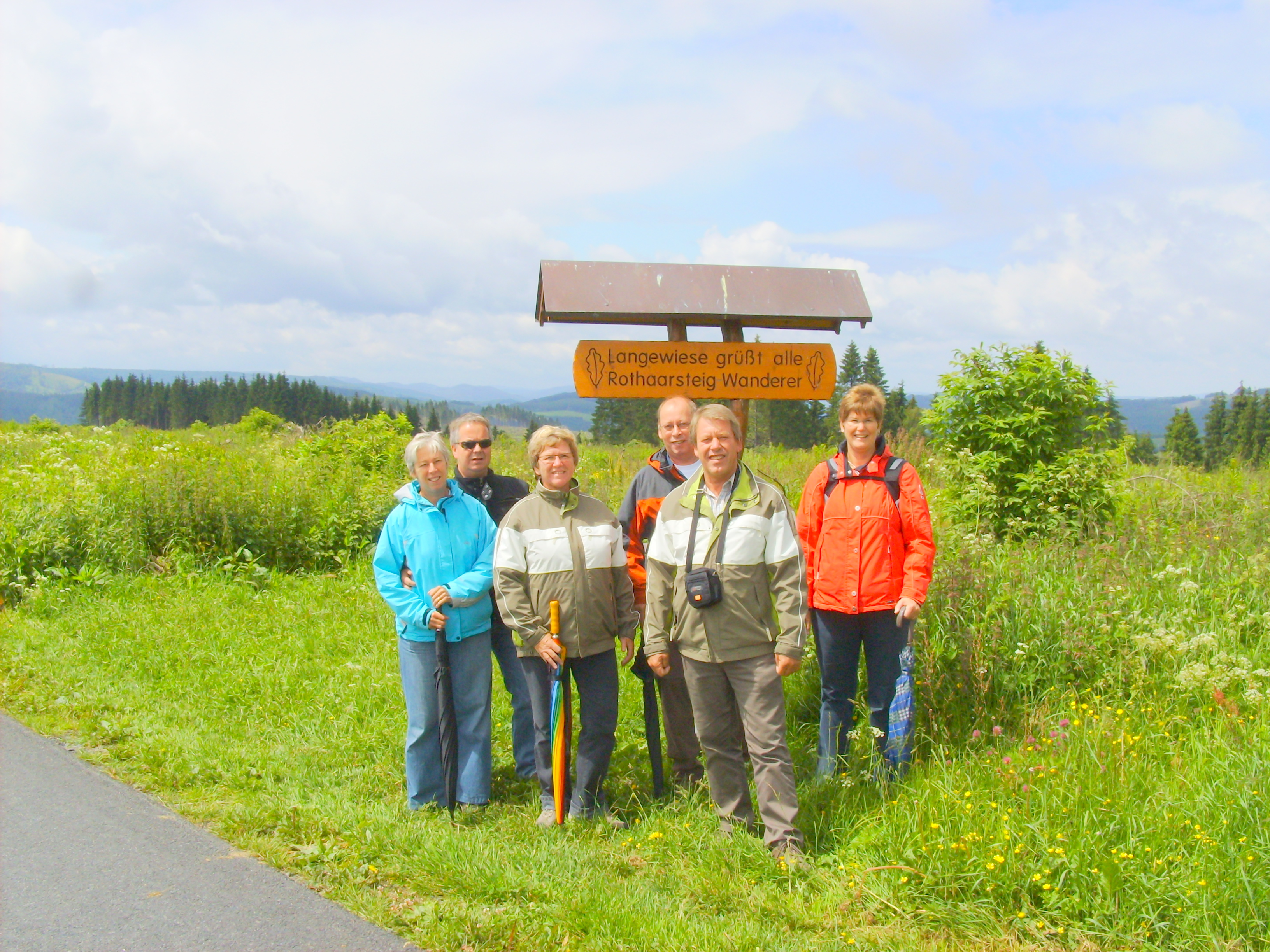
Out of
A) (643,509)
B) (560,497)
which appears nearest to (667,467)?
(643,509)

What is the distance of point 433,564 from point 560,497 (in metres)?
0.74

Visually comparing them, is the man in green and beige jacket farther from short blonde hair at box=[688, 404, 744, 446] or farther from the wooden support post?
the wooden support post

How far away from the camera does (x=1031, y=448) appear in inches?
308

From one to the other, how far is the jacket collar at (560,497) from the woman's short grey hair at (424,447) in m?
0.55

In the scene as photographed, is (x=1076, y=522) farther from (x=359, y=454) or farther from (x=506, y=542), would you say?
(x=359, y=454)

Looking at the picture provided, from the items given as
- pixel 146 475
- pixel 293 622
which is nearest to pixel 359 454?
pixel 146 475

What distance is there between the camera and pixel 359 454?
1344 centimetres

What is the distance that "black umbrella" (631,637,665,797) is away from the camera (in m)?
4.52

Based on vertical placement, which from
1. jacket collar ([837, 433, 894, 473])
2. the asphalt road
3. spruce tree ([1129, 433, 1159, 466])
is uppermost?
jacket collar ([837, 433, 894, 473])

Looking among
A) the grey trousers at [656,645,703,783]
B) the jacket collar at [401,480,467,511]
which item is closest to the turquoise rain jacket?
the jacket collar at [401,480,467,511]

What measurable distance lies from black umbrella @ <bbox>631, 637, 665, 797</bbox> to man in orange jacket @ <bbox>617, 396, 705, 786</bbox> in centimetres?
1

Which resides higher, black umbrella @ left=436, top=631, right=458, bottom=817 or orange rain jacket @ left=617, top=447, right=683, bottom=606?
orange rain jacket @ left=617, top=447, right=683, bottom=606

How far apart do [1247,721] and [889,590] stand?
196 cm

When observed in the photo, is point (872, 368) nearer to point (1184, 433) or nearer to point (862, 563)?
point (1184, 433)
